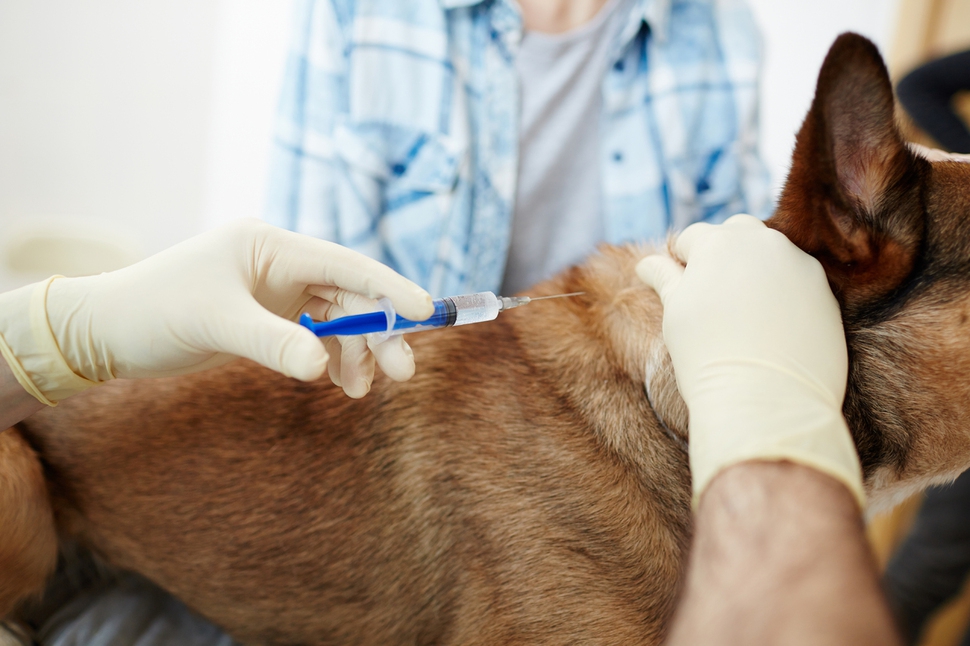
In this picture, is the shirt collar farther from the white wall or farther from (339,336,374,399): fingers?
the white wall

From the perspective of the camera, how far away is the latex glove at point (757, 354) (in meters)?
0.74

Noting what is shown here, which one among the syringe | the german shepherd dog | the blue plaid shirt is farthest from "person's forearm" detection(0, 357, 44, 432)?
the blue plaid shirt

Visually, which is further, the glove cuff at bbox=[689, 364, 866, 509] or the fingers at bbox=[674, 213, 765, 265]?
the fingers at bbox=[674, 213, 765, 265]

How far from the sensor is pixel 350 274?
3.14ft

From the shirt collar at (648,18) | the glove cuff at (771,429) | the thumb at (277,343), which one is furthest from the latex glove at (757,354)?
the shirt collar at (648,18)

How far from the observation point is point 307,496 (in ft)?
3.59

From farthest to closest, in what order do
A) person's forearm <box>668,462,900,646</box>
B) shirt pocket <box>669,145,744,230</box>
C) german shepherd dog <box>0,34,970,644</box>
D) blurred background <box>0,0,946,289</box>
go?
blurred background <box>0,0,946,289</box> → shirt pocket <box>669,145,744,230</box> → german shepherd dog <box>0,34,970,644</box> → person's forearm <box>668,462,900,646</box>

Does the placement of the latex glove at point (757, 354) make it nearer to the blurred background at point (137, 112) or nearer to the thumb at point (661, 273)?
the thumb at point (661, 273)

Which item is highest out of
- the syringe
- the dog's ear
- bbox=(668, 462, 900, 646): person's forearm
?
the dog's ear

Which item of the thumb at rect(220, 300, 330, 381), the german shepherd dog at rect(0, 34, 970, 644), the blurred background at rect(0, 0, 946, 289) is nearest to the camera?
the thumb at rect(220, 300, 330, 381)

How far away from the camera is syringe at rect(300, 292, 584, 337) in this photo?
3.02 ft

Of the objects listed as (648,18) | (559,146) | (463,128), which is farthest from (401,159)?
(648,18)

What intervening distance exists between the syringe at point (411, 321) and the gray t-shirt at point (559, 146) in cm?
94

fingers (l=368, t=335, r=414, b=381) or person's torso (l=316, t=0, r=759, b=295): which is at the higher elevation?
person's torso (l=316, t=0, r=759, b=295)
